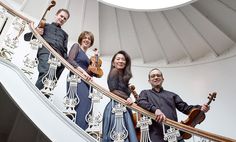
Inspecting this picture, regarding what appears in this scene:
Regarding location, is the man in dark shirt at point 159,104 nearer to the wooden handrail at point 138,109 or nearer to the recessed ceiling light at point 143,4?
the wooden handrail at point 138,109

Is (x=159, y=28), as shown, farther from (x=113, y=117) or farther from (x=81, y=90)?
(x=113, y=117)

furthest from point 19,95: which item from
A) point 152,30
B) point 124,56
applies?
point 152,30

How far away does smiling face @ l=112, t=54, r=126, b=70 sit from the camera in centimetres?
355

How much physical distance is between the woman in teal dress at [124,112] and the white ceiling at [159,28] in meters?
3.48

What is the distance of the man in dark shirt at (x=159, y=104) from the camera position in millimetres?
3131

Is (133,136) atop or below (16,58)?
below

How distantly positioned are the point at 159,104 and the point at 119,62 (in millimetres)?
634

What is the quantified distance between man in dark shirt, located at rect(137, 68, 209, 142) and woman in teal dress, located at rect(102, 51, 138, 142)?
6.9 inches

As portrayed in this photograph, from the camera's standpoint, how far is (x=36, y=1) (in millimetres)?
6734

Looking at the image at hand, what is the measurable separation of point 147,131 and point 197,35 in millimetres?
4285

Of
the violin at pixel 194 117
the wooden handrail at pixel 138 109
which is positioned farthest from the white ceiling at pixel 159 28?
the violin at pixel 194 117

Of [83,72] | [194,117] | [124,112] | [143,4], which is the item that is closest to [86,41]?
[83,72]

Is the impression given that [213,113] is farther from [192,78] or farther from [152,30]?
[152,30]

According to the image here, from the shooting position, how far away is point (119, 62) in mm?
3555
